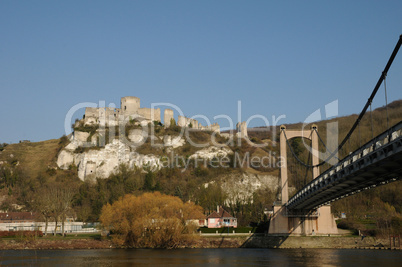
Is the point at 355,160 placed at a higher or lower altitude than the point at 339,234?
higher

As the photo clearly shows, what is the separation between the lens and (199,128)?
121 metres

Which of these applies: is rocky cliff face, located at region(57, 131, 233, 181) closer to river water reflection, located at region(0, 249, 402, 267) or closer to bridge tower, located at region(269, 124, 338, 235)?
bridge tower, located at region(269, 124, 338, 235)

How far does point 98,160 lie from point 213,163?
73.7 ft

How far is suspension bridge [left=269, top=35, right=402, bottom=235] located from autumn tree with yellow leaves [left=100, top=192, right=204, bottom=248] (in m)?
8.00

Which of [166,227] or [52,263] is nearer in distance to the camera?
[52,263]

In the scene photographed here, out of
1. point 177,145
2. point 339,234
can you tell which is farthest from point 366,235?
point 177,145

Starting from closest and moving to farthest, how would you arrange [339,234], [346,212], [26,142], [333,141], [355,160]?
[355,160] < [339,234] < [346,212] < [333,141] < [26,142]

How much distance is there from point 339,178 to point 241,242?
2147 cm

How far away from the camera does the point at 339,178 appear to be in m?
23.0

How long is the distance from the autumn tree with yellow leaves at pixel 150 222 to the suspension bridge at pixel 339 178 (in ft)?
26.2

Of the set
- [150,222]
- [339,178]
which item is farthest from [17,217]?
[339,178]

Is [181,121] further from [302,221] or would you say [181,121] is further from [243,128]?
[302,221]

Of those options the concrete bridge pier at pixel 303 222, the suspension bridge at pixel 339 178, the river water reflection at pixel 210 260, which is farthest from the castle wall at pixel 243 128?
the river water reflection at pixel 210 260

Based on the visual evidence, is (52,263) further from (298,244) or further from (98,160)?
(98,160)
